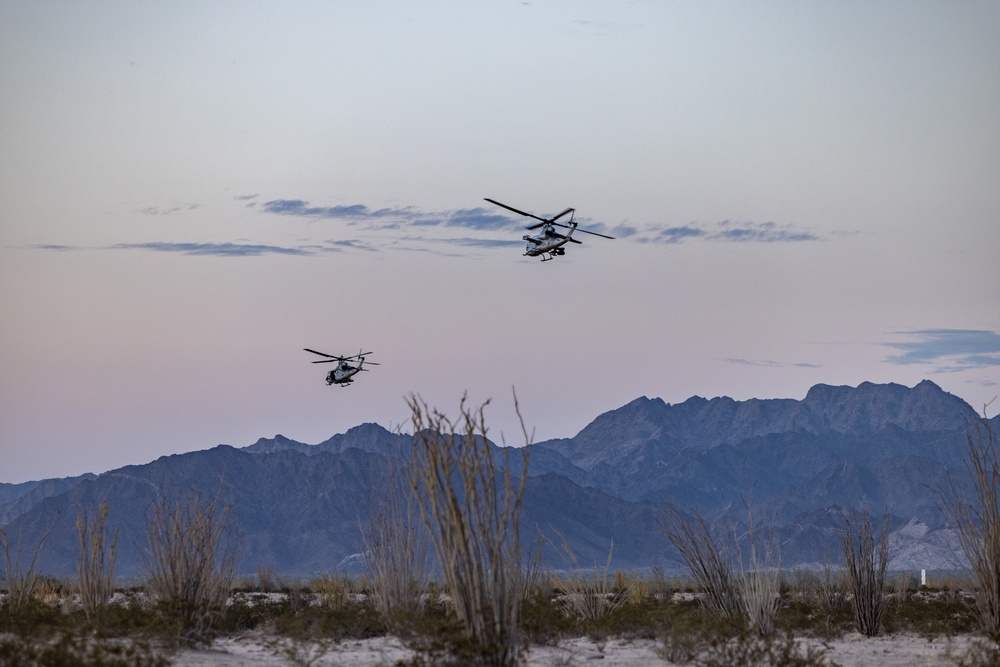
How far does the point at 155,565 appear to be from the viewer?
59.7ft

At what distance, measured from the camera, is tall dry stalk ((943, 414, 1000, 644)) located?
15.9 metres

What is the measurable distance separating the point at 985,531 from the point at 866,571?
3913mm

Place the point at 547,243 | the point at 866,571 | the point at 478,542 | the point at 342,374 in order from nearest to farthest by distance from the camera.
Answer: the point at 478,542 → the point at 866,571 → the point at 547,243 → the point at 342,374

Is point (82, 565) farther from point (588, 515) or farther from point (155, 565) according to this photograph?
point (588, 515)

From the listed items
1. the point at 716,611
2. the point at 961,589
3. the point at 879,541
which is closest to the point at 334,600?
the point at 716,611

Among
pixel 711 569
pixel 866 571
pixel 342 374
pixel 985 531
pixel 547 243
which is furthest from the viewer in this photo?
pixel 342 374

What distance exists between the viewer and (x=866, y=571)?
19766 mm

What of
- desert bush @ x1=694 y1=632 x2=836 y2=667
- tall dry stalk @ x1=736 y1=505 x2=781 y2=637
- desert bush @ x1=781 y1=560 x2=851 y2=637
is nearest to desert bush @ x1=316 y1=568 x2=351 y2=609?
tall dry stalk @ x1=736 y1=505 x2=781 y2=637

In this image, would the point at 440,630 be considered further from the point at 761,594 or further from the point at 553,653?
the point at 761,594

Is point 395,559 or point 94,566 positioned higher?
point 395,559

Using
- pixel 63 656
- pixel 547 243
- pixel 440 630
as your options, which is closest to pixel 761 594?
pixel 440 630

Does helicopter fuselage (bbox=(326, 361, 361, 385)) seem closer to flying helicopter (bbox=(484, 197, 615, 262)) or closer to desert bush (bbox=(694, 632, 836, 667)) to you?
flying helicopter (bbox=(484, 197, 615, 262))

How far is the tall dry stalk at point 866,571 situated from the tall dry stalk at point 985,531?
9.28ft

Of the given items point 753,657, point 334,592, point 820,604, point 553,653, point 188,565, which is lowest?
point 820,604
